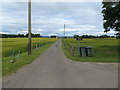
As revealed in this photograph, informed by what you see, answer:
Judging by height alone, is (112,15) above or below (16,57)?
above

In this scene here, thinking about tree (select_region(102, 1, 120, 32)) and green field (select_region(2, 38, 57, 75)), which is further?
tree (select_region(102, 1, 120, 32))

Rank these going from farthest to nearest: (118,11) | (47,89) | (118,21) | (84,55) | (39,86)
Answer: (118,21)
(118,11)
(84,55)
(39,86)
(47,89)

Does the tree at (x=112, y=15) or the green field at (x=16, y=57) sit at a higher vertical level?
→ the tree at (x=112, y=15)

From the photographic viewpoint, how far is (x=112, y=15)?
1883 centimetres

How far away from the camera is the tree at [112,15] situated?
60.4ft

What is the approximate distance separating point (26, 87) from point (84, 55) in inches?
375

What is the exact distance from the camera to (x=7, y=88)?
14.8 feet

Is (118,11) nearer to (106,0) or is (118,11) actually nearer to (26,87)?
(106,0)

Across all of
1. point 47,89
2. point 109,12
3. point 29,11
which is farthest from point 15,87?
point 109,12

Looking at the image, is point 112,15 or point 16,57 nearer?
point 16,57

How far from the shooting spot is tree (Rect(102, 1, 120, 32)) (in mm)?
18422

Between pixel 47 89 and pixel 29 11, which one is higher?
pixel 29 11

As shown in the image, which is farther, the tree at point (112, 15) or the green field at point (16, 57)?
the tree at point (112, 15)

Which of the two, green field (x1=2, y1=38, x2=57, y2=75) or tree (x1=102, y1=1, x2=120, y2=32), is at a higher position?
tree (x1=102, y1=1, x2=120, y2=32)
